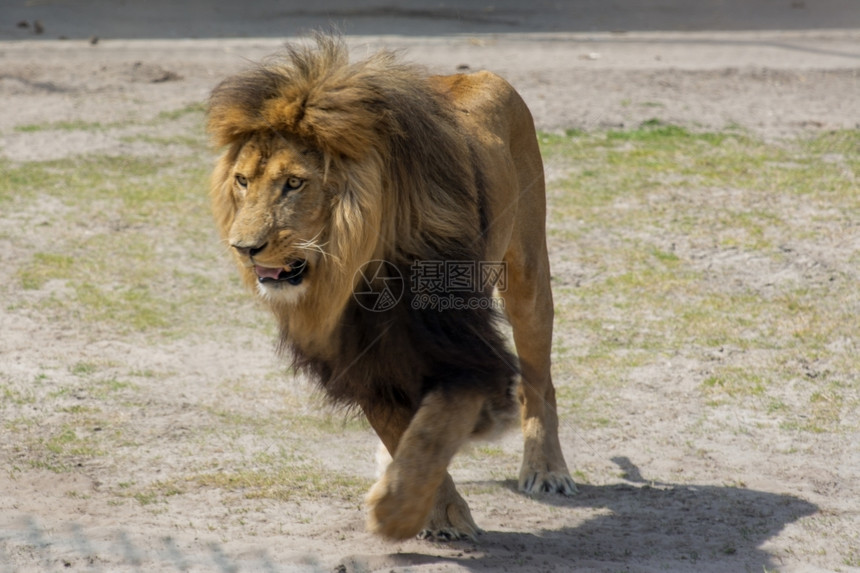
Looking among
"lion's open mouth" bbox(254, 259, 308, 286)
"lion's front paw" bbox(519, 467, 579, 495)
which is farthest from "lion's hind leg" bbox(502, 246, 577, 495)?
"lion's open mouth" bbox(254, 259, 308, 286)

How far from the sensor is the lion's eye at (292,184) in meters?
2.88

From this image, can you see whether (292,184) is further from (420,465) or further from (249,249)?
(420,465)

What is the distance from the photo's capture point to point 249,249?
110 inches

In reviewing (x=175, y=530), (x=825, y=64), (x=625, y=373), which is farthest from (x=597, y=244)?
(x=825, y=64)

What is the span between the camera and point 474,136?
12.4 feet

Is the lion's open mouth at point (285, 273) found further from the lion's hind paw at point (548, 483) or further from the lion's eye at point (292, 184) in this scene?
the lion's hind paw at point (548, 483)

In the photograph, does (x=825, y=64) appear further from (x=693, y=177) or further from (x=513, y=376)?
(x=513, y=376)

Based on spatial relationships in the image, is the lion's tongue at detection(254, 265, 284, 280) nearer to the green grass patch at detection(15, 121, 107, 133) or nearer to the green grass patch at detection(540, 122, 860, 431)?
the green grass patch at detection(540, 122, 860, 431)

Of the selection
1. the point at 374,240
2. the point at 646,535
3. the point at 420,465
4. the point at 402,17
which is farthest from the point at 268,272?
the point at 402,17

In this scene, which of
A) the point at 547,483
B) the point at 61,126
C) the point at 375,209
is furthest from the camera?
the point at 61,126

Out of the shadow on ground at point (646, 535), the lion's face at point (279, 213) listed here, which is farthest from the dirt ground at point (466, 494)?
the lion's face at point (279, 213)

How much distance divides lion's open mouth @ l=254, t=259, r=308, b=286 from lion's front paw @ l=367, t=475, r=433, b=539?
0.62 m

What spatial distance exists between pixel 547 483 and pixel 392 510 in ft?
4.63

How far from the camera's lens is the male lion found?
113 inches
